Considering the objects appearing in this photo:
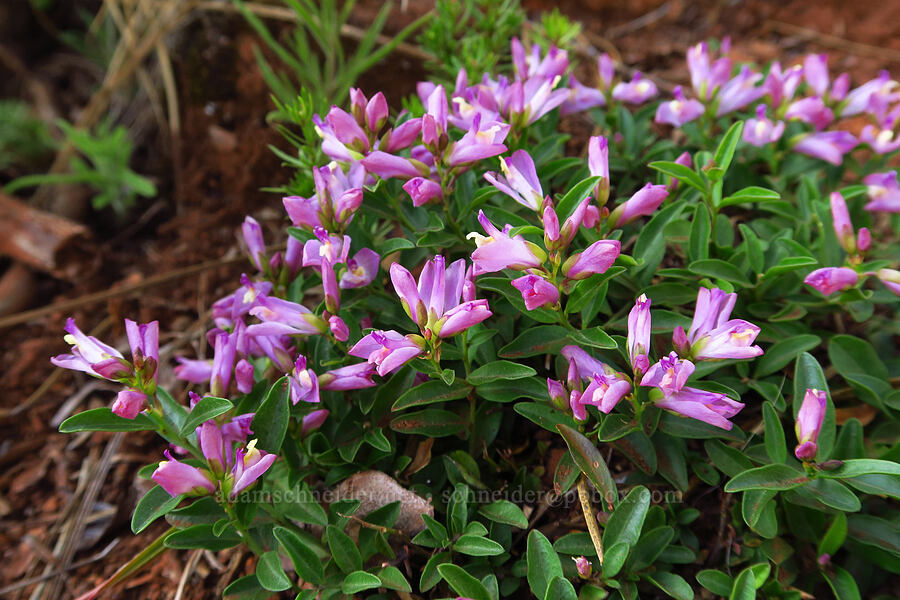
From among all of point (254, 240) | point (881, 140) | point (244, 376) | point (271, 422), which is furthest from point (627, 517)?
point (881, 140)

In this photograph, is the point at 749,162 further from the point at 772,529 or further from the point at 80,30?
the point at 80,30

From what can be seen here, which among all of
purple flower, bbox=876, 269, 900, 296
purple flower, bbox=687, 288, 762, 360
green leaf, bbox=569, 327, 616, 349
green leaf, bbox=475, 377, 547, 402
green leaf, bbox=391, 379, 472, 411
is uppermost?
purple flower, bbox=687, 288, 762, 360

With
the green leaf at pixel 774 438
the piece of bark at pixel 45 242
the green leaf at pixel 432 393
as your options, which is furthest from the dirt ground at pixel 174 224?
the green leaf at pixel 774 438

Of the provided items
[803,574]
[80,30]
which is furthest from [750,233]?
[80,30]

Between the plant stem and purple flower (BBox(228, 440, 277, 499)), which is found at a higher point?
purple flower (BBox(228, 440, 277, 499))

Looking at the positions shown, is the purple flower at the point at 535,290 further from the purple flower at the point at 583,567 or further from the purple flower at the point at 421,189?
the purple flower at the point at 583,567

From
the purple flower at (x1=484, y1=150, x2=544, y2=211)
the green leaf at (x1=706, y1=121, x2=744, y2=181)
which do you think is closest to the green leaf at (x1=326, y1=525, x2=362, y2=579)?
the purple flower at (x1=484, y1=150, x2=544, y2=211)

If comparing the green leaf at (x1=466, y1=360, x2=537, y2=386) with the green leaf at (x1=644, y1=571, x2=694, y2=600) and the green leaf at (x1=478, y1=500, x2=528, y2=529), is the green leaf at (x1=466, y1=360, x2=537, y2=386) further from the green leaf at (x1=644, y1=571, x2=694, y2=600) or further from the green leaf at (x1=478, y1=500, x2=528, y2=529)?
the green leaf at (x1=644, y1=571, x2=694, y2=600)
